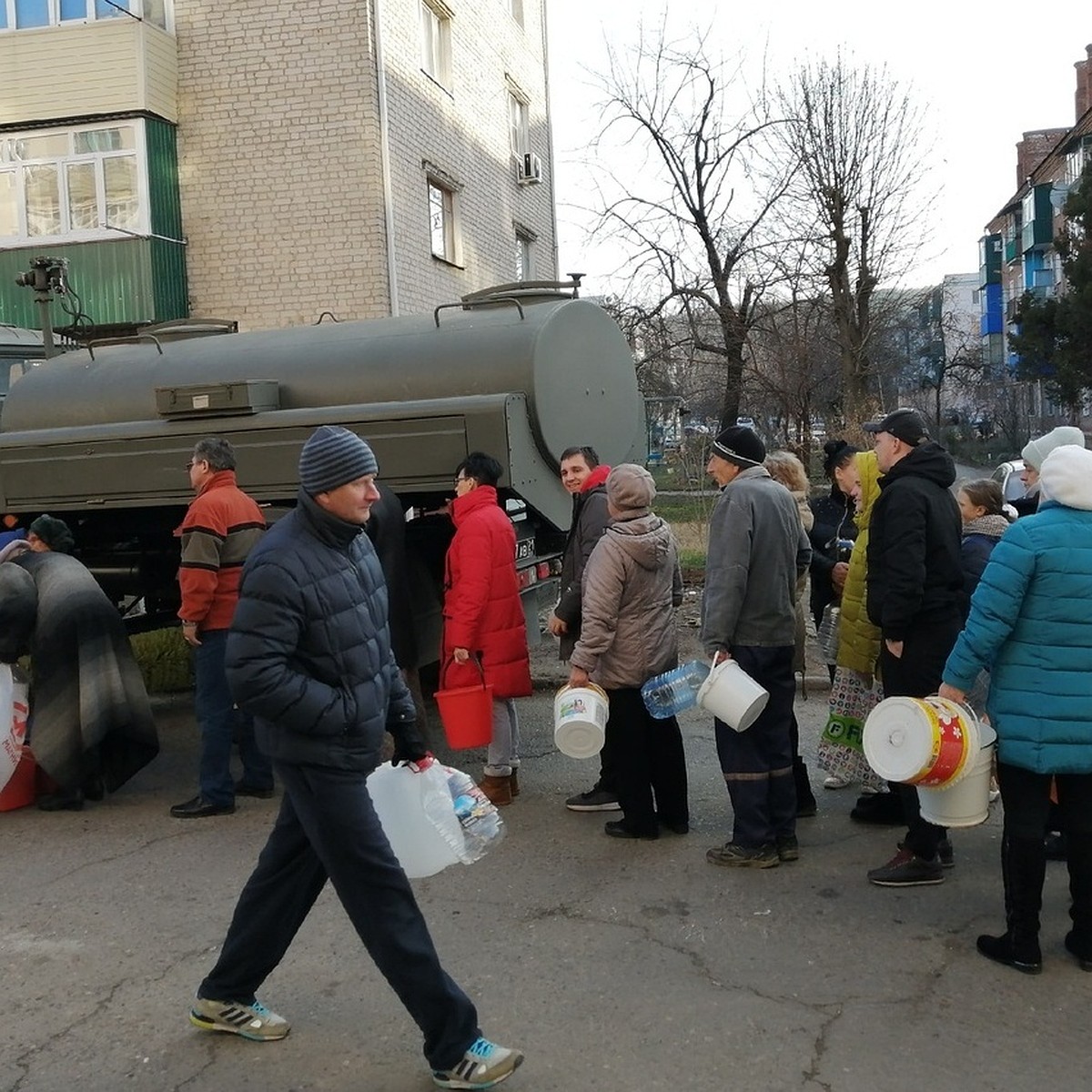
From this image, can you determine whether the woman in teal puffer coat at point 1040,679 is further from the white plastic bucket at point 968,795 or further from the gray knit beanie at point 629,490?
the gray knit beanie at point 629,490

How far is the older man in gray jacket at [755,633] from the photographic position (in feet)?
15.4

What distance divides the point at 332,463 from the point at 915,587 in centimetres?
232

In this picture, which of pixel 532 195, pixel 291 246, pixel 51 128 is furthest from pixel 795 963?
pixel 532 195

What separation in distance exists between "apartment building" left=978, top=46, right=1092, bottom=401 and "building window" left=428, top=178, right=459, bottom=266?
27512 millimetres

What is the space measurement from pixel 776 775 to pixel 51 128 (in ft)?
50.7

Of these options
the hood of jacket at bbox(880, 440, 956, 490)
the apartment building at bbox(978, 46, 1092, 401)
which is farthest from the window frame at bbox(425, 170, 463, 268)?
the apartment building at bbox(978, 46, 1092, 401)

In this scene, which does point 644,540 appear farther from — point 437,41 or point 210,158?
point 437,41

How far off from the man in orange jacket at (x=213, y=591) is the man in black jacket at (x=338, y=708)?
2.54 meters

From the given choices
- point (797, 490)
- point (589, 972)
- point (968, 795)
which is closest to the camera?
point (589, 972)

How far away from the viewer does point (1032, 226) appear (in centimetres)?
5759

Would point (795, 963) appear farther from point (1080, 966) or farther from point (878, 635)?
point (878, 635)

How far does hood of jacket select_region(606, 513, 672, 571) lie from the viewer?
16.6 feet

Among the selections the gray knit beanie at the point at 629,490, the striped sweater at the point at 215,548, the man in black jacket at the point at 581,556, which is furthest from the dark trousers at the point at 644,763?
the striped sweater at the point at 215,548

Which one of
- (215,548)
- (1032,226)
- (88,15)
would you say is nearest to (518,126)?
(88,15)
